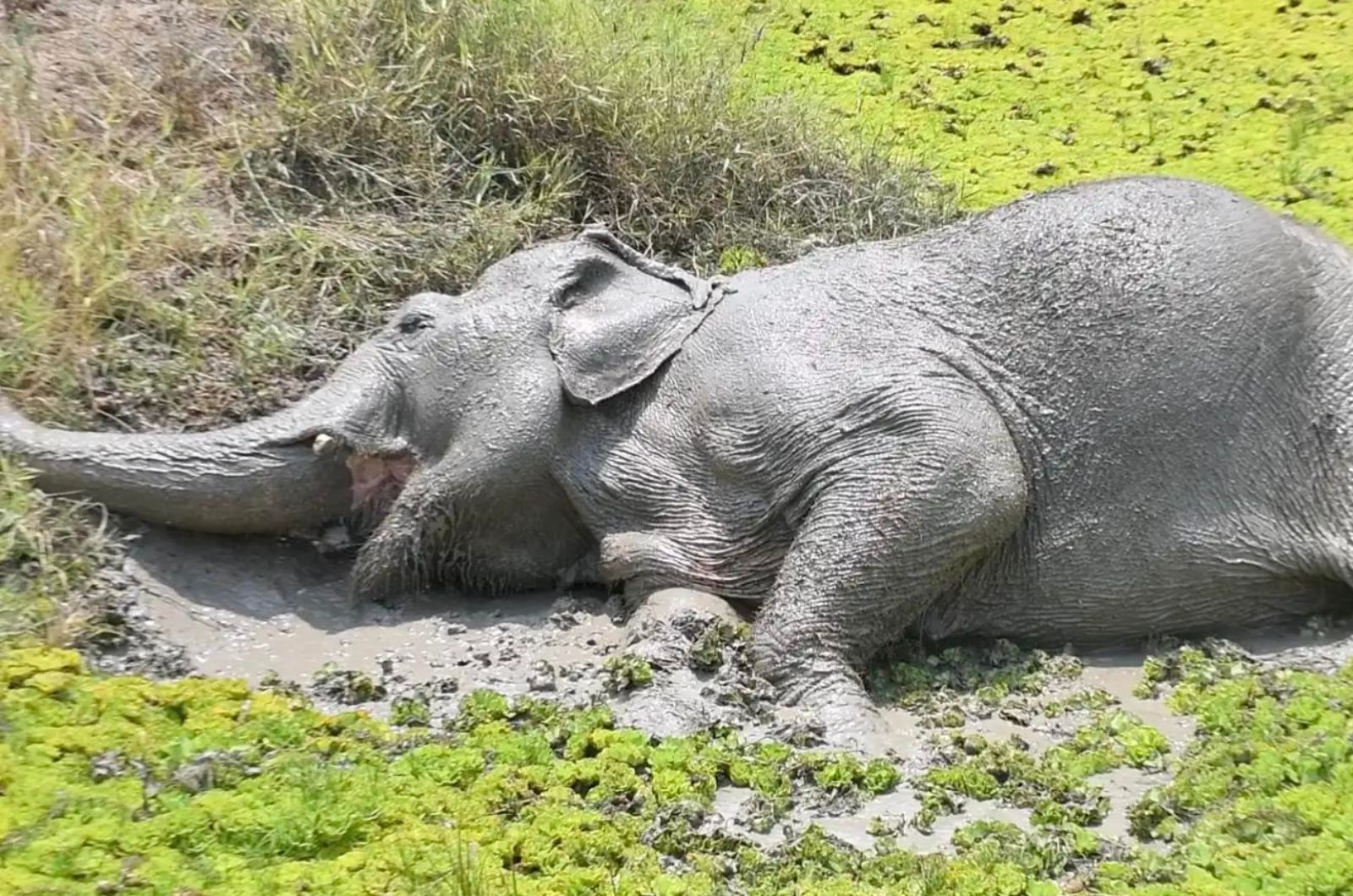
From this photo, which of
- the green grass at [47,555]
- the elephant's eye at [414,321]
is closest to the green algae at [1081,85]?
the elephant's eye at [414,321]

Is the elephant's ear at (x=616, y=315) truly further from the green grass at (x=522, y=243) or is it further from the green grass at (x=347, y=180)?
the green grass at (x=347, y=180)

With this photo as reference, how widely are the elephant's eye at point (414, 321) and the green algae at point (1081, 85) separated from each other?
2.89 m

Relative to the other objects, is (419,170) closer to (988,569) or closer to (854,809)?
(988,569)

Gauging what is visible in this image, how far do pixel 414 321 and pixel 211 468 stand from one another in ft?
2.25

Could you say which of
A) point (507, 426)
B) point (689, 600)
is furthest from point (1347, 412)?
point (507, 426)

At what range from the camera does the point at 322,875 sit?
117 inches

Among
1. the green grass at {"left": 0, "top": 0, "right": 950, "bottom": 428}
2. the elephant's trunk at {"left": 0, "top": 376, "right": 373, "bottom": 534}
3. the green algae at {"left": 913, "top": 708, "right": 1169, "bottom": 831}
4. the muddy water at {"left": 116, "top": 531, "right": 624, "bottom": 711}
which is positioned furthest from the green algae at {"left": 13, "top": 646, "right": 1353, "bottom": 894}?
the green grass at {"left": 0, "top": 0, "right": 950, "bottom": 428}

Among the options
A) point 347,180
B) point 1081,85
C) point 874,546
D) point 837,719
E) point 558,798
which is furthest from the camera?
point 1081,85

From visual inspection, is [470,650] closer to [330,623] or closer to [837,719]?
[330,623]

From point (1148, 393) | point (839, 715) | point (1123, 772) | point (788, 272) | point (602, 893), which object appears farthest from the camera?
point (788, 272)

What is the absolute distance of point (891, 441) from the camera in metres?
4.16

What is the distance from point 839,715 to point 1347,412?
1547 millimetres

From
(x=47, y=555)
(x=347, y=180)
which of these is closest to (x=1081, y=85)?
(x=347, y=180)

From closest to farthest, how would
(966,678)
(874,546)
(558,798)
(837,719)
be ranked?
(558,798) < (837,719) < (874,546) < (966,678)
